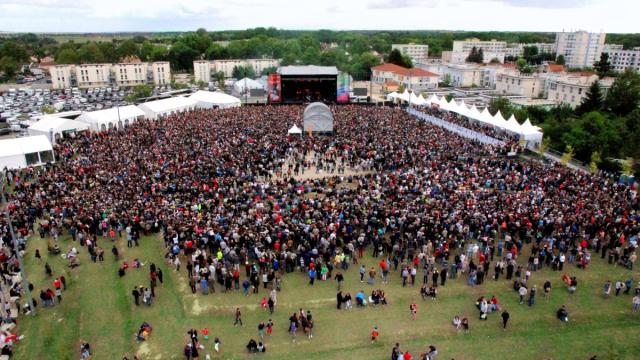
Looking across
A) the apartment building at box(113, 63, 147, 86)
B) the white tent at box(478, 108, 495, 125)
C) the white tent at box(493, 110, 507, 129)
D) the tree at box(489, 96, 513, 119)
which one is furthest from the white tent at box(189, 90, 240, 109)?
the apartment building at box(113, 63, 147, 86)

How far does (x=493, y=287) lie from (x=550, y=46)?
152 m

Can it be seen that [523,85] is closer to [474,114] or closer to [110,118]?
[474,114]

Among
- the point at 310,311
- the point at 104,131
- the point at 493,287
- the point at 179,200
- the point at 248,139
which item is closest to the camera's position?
the point at 310,311

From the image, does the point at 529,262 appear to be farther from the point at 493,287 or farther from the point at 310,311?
the point at 310,311

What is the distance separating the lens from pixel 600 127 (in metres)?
32.3

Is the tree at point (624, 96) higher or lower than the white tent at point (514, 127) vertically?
higher

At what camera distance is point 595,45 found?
120875 mm

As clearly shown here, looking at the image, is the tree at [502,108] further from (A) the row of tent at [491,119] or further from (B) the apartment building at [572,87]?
(B) the apartment building at [572,87]

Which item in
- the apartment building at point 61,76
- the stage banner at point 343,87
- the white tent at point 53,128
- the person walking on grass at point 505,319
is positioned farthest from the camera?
the apartment building at point 61,76

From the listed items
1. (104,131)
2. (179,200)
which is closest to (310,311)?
(179,200)

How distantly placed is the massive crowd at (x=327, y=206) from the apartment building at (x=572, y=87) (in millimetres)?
35546

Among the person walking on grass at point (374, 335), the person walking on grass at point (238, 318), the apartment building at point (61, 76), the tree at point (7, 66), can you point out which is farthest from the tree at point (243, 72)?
the person walking on grass at point (374, 335)

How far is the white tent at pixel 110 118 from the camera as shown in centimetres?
3578

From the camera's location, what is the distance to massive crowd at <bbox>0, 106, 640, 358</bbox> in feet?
51.3
